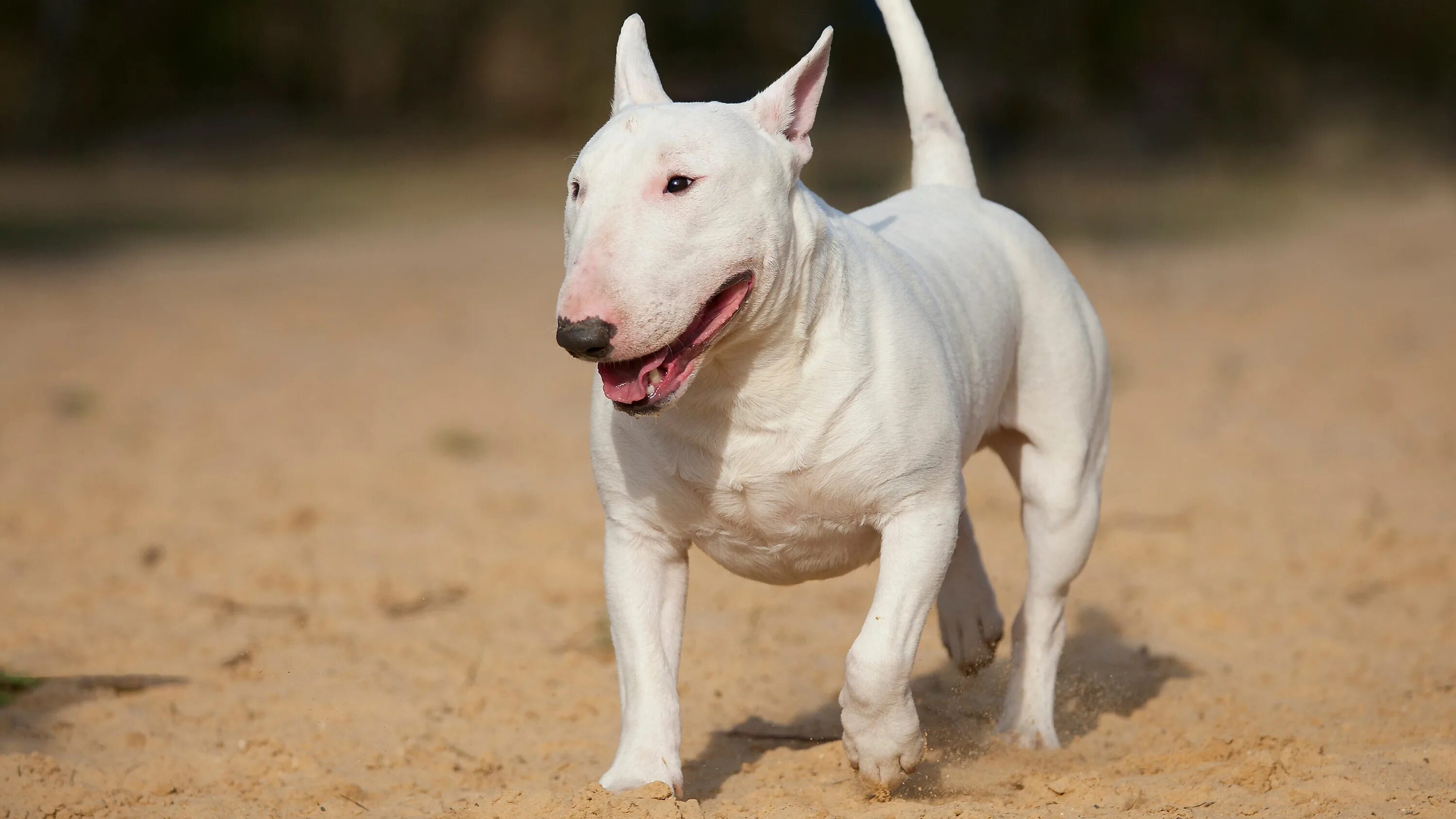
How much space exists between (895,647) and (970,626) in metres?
1.32

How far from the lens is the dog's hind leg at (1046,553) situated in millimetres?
4586

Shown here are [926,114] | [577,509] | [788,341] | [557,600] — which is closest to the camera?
[788,341]

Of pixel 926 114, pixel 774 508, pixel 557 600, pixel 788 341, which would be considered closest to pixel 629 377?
pixel 788 341

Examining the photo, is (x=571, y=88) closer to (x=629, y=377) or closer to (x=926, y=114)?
(x=926, y=114)

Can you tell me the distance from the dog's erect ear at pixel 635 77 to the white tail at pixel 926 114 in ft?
3.93

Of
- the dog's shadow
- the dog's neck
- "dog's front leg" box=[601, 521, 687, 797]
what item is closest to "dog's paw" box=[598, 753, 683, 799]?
"dog's front leg" box=[601, 521, 687, 797]

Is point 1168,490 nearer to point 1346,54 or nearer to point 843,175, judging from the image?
point 843,175

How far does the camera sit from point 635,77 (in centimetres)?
382

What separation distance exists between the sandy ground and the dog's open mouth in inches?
38.7

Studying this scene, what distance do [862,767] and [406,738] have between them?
5.31 feet

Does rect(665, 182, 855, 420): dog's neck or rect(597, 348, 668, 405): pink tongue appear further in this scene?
rect(665, 182, 855, 420): dog's neck

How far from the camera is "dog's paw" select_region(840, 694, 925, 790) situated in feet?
12.0

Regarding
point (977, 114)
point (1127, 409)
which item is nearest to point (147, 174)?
point (977, 114)

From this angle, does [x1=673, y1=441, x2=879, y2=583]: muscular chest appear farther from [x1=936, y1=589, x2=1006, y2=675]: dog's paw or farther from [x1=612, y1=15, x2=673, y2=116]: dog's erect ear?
[x1=936, y1=589, x2=1006, y2=675]: dog's paw
